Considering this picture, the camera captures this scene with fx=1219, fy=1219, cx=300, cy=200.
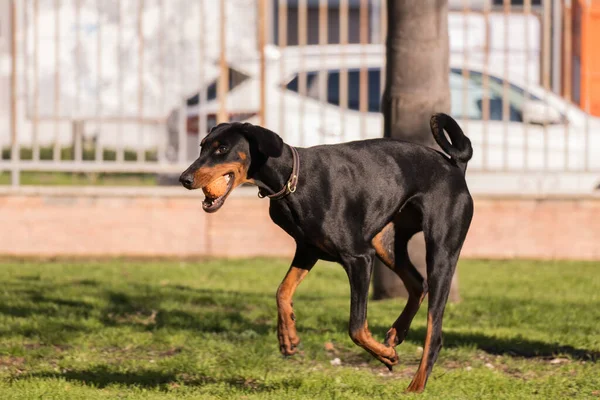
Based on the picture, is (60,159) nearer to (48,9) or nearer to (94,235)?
(94,235)

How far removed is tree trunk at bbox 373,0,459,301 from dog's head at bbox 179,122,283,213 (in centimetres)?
341

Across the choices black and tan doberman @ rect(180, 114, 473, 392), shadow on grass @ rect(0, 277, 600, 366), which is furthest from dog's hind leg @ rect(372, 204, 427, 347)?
shadow on grass @ rect(0, 277, 600, 366)

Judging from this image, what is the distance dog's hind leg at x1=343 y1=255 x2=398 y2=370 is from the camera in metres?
5.55

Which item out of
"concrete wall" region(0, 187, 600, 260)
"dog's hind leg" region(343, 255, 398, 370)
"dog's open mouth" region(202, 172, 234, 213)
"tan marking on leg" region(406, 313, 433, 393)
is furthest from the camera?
"concrete wall" region(0, 187, 600, 260)

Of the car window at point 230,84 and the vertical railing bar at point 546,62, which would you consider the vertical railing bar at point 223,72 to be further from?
the vertical railing bar at point 546,62

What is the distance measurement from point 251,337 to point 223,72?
14.7 feet

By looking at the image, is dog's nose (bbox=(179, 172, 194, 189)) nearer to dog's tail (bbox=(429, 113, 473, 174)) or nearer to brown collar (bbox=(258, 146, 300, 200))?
brown collar (bbox=(258, 146, 300, 200))

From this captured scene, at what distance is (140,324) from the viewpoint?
7711 mm

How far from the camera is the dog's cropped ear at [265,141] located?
537 centimetres

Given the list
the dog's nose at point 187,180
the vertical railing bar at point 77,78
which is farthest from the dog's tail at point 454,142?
the vertical railing bar at point 77,78

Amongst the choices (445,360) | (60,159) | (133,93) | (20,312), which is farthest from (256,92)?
(445,360)

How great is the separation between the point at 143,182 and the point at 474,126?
3.23 m

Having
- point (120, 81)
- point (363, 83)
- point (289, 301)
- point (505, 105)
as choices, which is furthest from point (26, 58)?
point (289, 301)

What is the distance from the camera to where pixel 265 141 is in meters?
5.38
